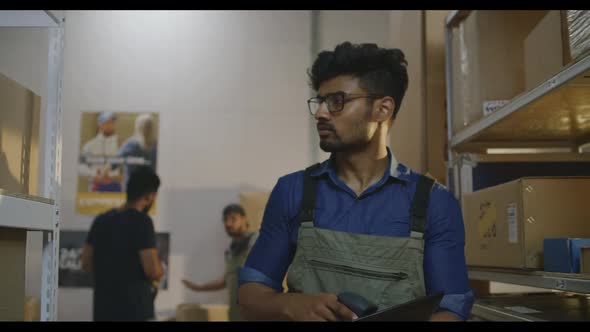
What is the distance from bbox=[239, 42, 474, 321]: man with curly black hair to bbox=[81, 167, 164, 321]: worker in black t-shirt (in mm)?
1911

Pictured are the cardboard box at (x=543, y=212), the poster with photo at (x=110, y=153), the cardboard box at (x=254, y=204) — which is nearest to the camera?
the cardboard box at (x=543, y=212)

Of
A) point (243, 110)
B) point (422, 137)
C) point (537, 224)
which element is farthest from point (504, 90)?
point (243, 110)

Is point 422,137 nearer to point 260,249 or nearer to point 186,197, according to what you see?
point 260,249

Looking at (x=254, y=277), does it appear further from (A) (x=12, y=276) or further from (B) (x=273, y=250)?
(A) (x=12, y=276)

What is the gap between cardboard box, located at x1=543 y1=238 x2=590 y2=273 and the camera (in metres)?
1.62

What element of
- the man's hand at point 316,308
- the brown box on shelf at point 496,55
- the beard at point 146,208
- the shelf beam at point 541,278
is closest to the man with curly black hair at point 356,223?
the man's hand at point 316,308

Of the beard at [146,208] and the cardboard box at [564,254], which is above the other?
the beard at [146,208]

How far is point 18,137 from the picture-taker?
5.38ft

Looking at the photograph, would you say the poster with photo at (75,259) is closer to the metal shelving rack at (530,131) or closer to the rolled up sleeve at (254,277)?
the metal shelving rack at (530,131)

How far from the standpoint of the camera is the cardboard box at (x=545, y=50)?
1.79m

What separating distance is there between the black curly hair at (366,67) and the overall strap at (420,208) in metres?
0.26

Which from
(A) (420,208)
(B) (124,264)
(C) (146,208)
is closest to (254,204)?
(C) (146,208)

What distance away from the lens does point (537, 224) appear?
1.78m

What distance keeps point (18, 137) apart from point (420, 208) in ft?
3.68
